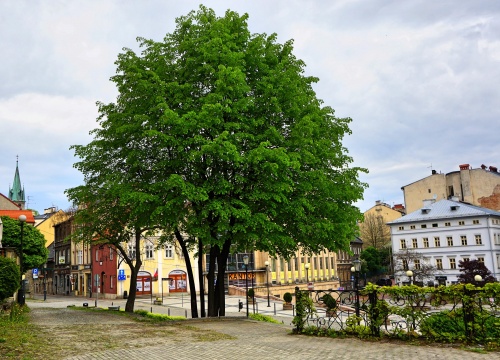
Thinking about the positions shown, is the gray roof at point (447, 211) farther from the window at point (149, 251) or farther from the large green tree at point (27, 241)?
the large green tree at point (27, 241)

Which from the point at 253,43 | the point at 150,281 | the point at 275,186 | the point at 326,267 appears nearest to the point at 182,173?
the point at 275,186

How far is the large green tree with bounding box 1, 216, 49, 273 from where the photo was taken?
131 ft

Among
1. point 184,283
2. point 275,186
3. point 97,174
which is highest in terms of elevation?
point 97,174

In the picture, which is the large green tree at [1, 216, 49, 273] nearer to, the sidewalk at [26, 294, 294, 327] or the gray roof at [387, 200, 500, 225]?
the sidewalk at [26, 294, 294, 327]

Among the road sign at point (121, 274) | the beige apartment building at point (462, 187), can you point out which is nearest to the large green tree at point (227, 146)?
the road sign at point (121, 274)

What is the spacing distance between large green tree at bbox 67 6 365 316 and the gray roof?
43.0m

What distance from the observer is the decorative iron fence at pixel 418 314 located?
38.4 feet

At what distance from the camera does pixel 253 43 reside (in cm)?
2025

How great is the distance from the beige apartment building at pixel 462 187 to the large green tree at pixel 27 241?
5209 centimetres

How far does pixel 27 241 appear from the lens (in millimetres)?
40812

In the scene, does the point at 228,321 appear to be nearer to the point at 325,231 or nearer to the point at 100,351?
the point at 325,231

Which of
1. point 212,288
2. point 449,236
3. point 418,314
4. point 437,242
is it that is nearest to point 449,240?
point 449,236

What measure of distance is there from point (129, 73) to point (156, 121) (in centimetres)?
265

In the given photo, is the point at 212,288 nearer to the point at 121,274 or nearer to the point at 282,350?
the point at 282,350
